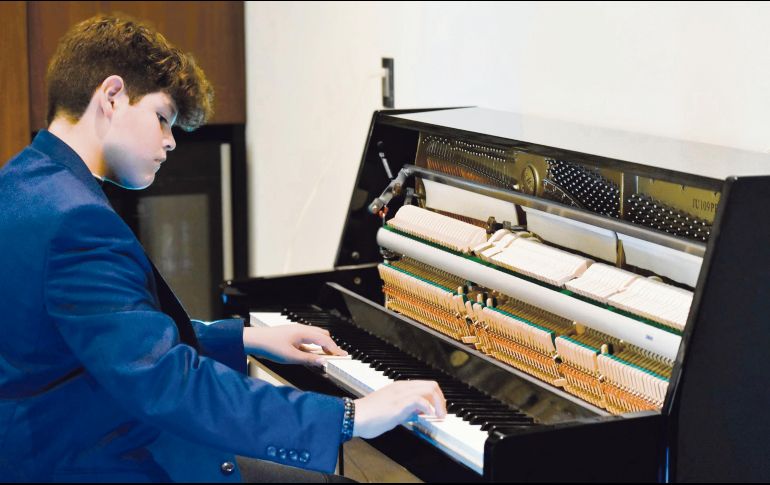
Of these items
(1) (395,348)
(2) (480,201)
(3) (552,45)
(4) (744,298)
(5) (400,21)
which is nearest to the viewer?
(4) (744,298)

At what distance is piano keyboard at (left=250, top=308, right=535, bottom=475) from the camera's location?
6.54ft

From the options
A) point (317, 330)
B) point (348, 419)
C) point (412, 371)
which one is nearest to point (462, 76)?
point (317, 330)

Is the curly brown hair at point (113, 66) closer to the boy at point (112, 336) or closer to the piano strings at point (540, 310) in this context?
the boy at point (112, 336)

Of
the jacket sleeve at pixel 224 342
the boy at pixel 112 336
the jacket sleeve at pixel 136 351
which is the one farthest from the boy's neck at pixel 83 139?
the jacket sleeve at pixel 224 342

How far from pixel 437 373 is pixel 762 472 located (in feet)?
2.26

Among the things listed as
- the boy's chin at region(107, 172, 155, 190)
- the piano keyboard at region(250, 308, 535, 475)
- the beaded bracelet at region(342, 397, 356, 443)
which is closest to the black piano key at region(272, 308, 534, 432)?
the piano keyboard at region(250, 308, 535, 475)

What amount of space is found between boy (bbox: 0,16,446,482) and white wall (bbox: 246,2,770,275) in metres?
1.15

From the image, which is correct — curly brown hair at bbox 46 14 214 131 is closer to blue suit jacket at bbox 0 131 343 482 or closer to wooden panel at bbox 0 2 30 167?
blue suit jacket at bbox 0 131 343 482

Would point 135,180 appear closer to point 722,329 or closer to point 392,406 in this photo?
point 392,406

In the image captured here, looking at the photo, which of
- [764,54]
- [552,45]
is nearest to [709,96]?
[764,54]

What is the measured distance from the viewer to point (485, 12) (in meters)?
3.32

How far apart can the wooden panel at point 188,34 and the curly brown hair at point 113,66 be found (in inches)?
104

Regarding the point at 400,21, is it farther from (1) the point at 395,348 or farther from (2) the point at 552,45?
(1) the point at 395,348

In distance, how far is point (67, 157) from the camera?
1.93 m
